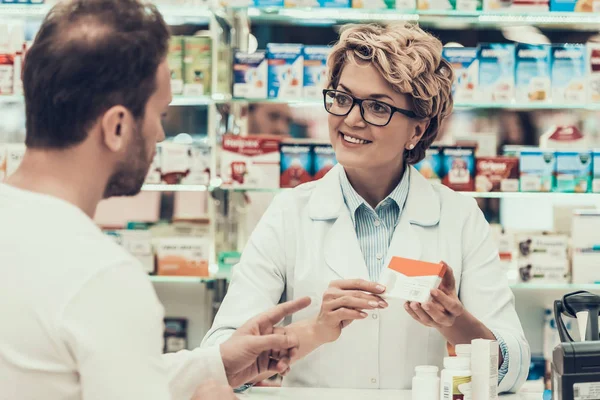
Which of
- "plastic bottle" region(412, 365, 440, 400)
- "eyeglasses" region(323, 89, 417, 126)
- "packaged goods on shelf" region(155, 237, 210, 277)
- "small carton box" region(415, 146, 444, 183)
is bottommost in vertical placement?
"packaged goods on shelf" region(155, 237, 210, 277)

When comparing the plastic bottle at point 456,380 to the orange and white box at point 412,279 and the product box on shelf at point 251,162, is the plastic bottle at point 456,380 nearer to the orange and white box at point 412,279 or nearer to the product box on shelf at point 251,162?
the orange and white box at point 412,279

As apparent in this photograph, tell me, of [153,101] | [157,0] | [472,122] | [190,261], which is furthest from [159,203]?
[153,101]

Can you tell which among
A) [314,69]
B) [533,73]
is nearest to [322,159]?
[314,69]

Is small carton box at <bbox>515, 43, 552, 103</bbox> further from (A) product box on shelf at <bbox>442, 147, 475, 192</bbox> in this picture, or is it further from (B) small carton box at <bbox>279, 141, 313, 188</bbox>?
(B) small carton box at <bbox>279, 141, 313, 188</bbox>

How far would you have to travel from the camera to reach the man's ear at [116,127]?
116 centimetres

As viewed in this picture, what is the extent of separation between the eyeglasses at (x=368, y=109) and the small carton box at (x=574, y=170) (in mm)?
1654

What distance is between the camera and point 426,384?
167 cm

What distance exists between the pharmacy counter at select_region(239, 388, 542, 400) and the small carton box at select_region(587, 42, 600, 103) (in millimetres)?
2137

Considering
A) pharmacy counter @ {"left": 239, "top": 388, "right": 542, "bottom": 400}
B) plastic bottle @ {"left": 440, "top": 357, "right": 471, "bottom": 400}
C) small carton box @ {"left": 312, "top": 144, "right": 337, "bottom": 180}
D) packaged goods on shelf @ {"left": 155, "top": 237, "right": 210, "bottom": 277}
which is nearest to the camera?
plastic bottle @ {"left": 440, "top": 357, "right": 471, "bottom": 400}

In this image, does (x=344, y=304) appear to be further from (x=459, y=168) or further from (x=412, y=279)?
(x=459, y=168)

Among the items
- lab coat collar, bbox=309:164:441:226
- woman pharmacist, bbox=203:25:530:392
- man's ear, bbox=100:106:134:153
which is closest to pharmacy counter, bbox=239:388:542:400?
woman pharmacist, bbox=203:25:530:392

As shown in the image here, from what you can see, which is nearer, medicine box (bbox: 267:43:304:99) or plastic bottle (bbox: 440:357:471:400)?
A: plastic bottle (bbox: 440:357:471:400)

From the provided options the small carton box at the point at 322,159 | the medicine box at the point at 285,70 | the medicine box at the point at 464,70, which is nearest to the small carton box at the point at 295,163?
the small carton box at the point at 322,159

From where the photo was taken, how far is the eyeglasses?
2.27m
